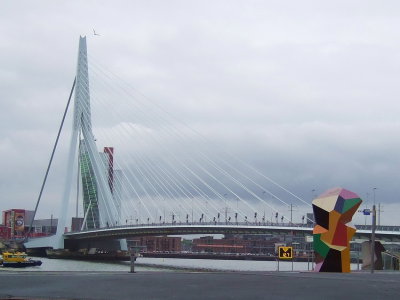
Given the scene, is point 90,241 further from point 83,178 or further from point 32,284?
point 32,284

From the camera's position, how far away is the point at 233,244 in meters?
149

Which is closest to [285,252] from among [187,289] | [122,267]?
[187,289]

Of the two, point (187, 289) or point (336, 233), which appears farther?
point (336, 233)

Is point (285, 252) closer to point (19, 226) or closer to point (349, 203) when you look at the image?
point (349, 203)

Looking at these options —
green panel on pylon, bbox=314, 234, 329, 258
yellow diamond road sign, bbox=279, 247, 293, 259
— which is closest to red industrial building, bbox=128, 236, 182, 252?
green panel on pylon, bbox=314, 234, 329, 258

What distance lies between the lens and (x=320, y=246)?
29016 millimetres

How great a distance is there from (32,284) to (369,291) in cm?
804

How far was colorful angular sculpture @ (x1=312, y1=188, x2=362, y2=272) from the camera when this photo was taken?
28781mm

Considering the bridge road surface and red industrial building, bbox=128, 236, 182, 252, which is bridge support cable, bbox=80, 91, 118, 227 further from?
red industrial building, bbox=128, 236, 182, 252

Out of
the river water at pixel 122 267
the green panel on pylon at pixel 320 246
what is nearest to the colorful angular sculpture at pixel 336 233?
the green panel on pylon at pixel 320 246

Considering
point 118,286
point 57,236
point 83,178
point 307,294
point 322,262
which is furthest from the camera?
point 83,178

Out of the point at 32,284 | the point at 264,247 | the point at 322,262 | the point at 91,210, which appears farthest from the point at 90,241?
the point at 264,247

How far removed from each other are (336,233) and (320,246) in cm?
92

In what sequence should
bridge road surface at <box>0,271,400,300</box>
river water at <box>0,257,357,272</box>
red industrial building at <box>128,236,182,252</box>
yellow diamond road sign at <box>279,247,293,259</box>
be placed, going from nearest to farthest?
1. bridge road surface at <box>0,271,400,300</box>
2. yellow diamond road sign at <box>279,247,293,259</box>
3. river water at <box>0,257,357,272</box>
4. red industrial building at <box>128,236,182,252</box>
